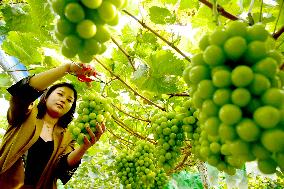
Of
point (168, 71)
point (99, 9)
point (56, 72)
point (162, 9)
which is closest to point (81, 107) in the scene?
point (56, 72)

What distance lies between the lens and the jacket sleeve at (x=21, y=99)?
85.9 inches

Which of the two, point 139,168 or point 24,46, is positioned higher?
point 24,46

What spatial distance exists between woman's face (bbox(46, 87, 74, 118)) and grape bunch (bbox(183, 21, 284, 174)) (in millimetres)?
1801

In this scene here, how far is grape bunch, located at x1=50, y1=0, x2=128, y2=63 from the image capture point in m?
0.84

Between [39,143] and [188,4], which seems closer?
[188,4]

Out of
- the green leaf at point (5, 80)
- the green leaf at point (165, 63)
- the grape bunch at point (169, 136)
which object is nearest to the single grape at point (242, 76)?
the grape bunch at point (169, 136)

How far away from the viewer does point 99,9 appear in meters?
0.87

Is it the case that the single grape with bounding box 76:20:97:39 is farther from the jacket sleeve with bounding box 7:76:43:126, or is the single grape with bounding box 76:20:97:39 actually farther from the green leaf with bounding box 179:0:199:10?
the jacket sleeve with bounding box 7:76:43:126

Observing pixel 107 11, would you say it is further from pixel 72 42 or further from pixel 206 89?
pixel 206 89

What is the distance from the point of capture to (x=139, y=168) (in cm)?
280

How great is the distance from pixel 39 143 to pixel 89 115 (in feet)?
2.62

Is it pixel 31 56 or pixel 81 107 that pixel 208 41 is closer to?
pixel 81 107

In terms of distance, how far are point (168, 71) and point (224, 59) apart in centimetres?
124

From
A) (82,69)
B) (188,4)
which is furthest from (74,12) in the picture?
(188,4)
